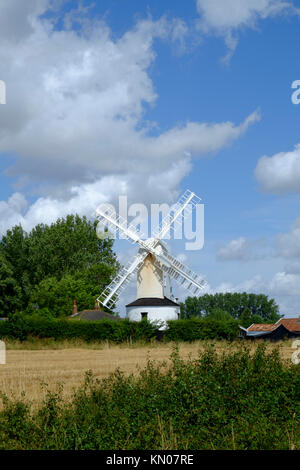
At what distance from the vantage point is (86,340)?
127ft

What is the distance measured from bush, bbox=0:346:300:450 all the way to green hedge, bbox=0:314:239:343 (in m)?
27.8

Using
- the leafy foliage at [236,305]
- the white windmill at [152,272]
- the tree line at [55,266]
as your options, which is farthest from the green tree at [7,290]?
the leafy foliage at [236,305]

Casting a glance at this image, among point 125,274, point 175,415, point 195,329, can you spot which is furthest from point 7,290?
point 175,415

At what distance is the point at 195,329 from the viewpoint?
40469 mm

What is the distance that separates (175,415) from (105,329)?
99.7 feet

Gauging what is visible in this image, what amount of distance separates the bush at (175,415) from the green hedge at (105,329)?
91.3 feet

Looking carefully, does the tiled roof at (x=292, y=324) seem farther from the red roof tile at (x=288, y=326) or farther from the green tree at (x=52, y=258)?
the green tree at (x=52, y=258)

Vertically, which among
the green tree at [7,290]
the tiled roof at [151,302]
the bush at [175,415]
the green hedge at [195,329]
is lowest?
the bush at [175,415]

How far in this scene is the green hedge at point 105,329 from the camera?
37469 mm

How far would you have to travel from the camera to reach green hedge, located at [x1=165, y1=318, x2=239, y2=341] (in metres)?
40.3

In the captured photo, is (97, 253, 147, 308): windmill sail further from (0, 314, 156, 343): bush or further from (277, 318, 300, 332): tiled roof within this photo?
(277, 318, 300, 332): tiled roof

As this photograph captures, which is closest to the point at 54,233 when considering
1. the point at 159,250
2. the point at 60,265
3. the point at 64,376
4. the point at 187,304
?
the point at 60,265

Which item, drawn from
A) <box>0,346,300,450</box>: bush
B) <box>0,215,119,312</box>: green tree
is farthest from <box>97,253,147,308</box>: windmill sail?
<box>0,346,300,450</box>: bush
